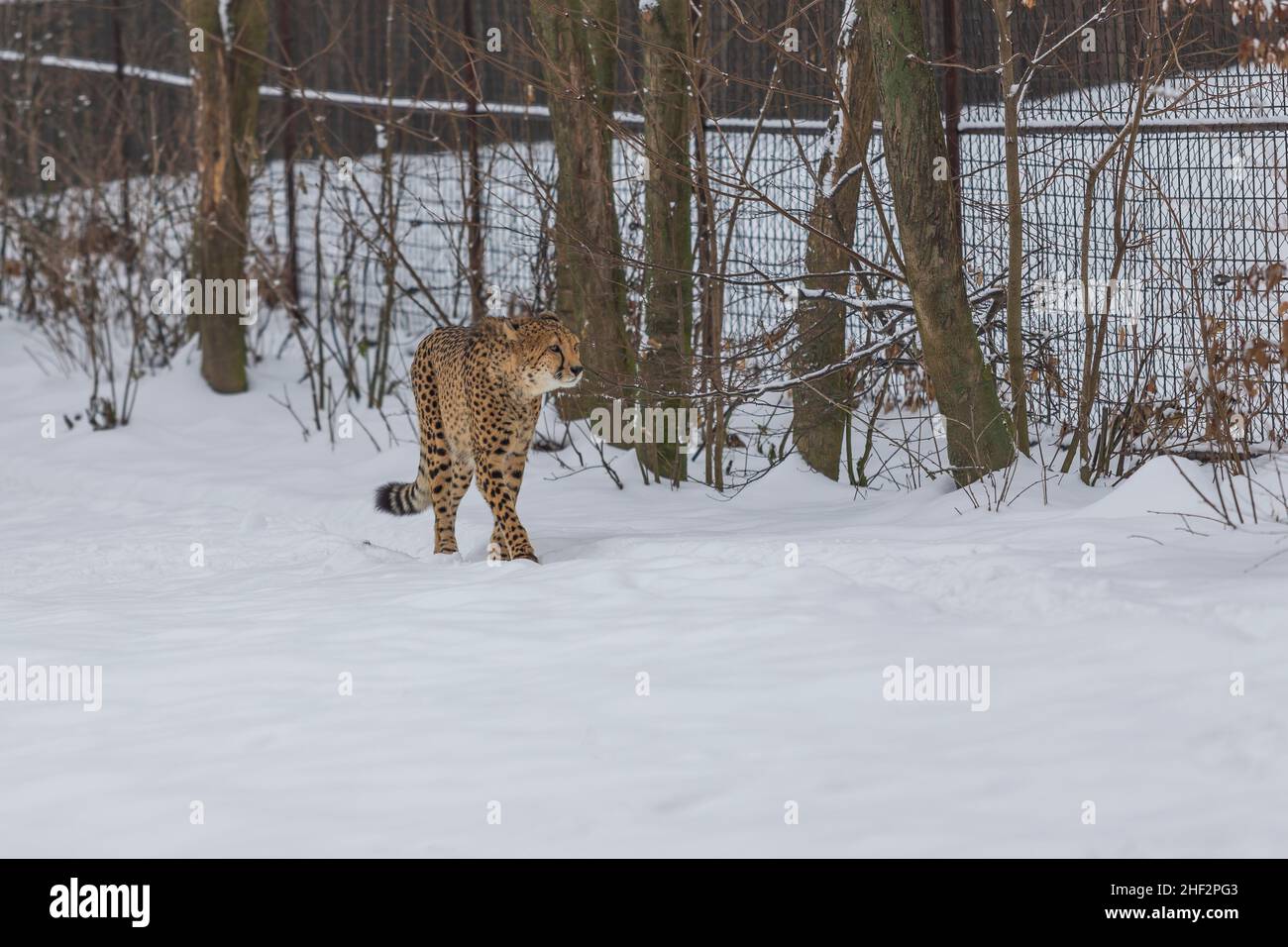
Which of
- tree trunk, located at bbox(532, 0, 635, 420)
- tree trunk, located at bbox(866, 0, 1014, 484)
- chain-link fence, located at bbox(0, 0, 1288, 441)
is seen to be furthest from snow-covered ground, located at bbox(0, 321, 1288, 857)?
tree trunk, located at bbox(532, 0, 635, 420)

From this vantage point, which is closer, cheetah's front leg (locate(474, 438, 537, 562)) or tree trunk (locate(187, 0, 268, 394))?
cheetah's front leg (locate(474, 438, 537, 562))

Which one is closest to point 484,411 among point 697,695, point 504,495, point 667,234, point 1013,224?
point 504,495

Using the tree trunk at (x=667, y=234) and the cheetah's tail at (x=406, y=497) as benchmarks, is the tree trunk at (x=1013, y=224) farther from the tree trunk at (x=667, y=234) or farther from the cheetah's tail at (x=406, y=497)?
the cheetah's tail at (x=406, y=497)

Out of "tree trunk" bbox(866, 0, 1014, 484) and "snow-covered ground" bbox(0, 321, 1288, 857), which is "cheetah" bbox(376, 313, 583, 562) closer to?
"snow-covered ground" bbox(0, 321, 1288, 857)

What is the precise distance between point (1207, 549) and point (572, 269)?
3962 millimetres

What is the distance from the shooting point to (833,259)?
25.7 ft

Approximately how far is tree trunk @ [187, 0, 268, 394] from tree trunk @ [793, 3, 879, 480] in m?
4.39

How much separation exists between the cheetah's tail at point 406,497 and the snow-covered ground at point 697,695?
46 centimetres

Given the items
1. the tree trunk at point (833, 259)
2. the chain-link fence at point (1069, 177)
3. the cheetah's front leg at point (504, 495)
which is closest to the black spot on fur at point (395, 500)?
the cheetah's front leg at point (504, 495)

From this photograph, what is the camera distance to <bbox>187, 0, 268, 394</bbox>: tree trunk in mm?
10602

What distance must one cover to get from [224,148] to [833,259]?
194 inches

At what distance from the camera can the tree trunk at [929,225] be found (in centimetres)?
653

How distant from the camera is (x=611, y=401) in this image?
9008 mm
